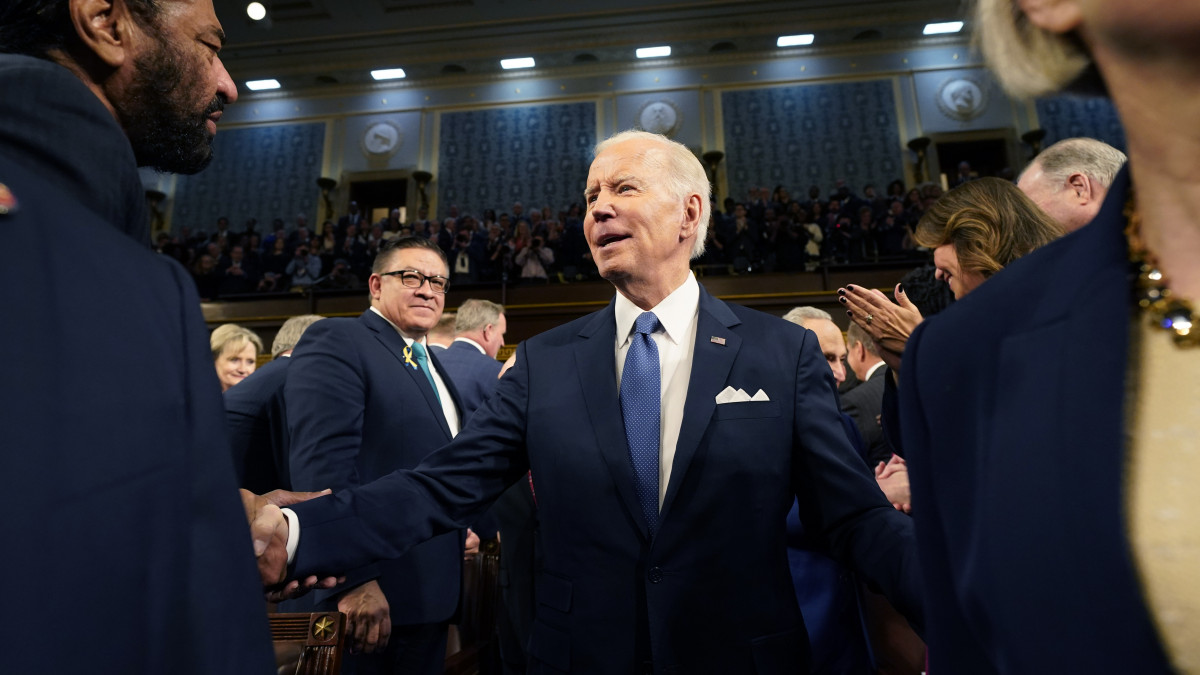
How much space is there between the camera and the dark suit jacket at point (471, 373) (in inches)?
132

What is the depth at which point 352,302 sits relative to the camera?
874 centimetres

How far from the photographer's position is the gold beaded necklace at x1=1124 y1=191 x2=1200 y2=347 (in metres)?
0.54

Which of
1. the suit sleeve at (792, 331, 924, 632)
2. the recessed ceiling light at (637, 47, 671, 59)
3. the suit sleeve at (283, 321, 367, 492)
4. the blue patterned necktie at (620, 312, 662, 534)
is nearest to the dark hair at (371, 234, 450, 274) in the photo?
the suit sleeve at (283, 321, 367, 492)

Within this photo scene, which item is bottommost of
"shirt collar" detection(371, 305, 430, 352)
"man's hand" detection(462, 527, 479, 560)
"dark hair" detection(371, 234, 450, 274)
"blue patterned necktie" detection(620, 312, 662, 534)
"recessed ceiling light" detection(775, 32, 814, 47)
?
"man's hand" detection(462, 527, 479, 560)

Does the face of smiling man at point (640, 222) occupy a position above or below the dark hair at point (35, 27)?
above

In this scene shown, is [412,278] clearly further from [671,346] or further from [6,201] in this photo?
[6,201]

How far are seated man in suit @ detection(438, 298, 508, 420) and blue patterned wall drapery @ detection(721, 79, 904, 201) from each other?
8.94 m

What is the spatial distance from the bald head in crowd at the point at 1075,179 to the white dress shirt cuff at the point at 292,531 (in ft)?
6.63

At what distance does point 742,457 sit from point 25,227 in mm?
1136

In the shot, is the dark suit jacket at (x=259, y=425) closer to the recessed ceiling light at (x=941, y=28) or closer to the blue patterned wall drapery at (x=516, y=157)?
the blue patterned wall drapery at (x=516, y=157)

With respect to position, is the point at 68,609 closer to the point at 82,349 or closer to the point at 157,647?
the point at 157,647

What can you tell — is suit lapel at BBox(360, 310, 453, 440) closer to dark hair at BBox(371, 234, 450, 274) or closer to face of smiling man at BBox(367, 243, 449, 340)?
face of smiling man at BBox(367, 243, 449, 340)

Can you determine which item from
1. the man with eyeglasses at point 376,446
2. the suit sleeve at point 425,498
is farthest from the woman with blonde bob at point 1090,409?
the man with eyeglasses at point 376,446

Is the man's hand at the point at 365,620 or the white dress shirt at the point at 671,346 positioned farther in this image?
the man's hand at the point at 365,620
